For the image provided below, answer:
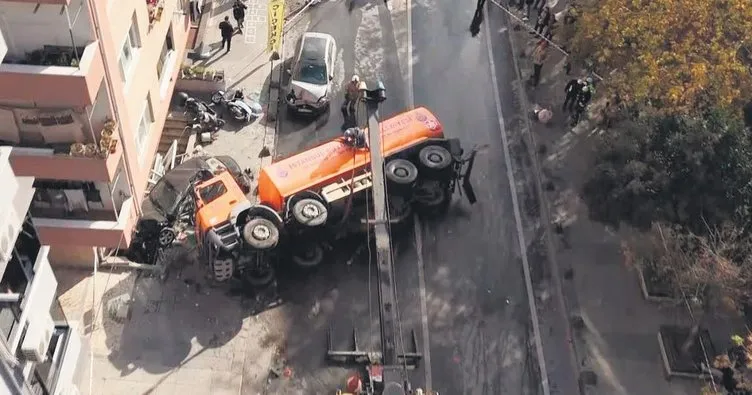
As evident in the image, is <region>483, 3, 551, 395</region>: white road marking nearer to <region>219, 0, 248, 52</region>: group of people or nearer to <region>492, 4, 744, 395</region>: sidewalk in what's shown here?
<region>492, 4, 744, 395</region>: sidewalk

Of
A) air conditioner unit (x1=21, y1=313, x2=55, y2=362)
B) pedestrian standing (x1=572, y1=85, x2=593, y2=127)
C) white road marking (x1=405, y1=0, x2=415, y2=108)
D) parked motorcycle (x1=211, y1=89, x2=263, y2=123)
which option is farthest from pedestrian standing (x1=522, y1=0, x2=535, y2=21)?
air conditioner unit (x1=21, y1=313, x2=55, y2=362)

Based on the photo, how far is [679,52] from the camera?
21.9m

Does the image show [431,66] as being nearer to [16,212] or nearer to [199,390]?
[199,390]

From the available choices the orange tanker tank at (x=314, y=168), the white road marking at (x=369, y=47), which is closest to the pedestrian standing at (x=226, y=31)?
the white road marking at (x=369, y=47)

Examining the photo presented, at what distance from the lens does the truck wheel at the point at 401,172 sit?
23062 millimetres

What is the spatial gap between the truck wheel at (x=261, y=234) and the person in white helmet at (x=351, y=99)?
7.64 metres

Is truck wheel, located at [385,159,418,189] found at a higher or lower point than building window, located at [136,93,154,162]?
lower

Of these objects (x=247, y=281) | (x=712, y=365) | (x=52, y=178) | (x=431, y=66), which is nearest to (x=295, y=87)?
(x=431, y=66)

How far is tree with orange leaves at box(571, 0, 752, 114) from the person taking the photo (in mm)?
21297

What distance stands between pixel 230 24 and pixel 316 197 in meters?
10.9

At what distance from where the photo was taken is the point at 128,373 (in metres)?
20.4

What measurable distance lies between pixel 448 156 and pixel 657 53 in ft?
23.5

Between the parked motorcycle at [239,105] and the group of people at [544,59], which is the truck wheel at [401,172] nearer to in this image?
the parked motorcycle at [239,105]

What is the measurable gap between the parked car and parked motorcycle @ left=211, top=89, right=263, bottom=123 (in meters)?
1.31
